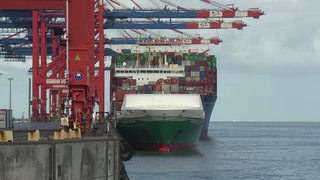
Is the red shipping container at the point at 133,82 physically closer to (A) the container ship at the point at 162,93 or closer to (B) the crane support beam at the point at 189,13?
(A) the container ship at the point at 162,93

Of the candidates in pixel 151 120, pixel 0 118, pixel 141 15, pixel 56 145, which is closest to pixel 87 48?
pixel 0 118

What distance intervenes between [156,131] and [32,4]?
2704 centimetres

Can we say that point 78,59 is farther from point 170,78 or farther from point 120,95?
point 170,78

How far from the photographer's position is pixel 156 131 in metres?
69.5

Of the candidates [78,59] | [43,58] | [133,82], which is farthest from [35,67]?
[78,59]

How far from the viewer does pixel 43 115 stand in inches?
3184

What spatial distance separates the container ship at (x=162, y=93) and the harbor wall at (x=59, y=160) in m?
36.8

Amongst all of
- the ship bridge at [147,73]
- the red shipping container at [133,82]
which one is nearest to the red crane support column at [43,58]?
the ship bridge at [147,73]

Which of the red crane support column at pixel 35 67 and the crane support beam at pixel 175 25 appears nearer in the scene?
the red crane support column at pixel 35 67

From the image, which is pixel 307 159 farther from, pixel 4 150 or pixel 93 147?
pixel 4 150

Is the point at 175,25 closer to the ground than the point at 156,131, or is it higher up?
higher up

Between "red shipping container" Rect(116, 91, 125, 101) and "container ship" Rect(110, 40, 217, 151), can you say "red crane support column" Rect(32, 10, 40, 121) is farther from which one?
"red shipping container" Rect(116, 91, 125, 101)

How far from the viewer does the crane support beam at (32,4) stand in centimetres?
4472

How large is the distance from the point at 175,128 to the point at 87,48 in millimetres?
27181
